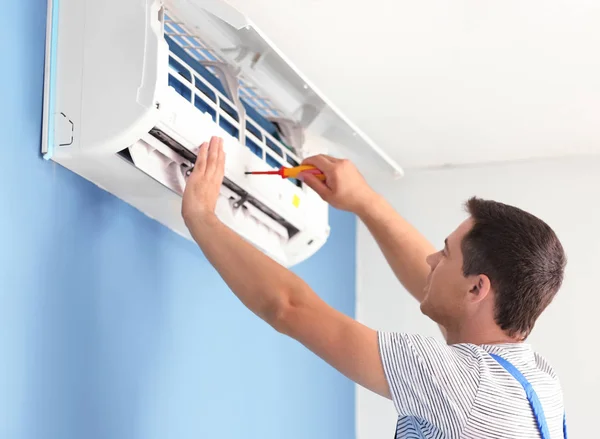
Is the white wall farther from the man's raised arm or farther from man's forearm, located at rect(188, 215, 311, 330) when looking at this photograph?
man's forearm, located at rect(188, 215, 311, 330)

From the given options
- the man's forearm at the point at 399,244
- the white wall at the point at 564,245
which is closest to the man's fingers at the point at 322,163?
the man's forearm at the point at 399,244

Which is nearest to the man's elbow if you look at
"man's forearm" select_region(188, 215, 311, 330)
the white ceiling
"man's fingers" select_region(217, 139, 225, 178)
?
"man's forearm" select_region(188, 215, 311, 330)

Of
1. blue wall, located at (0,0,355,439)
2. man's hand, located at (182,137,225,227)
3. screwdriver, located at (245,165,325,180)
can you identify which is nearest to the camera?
blue wall, located at (0,0,355,439)

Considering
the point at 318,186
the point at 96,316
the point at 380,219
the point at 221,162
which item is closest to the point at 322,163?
the point at 318,186

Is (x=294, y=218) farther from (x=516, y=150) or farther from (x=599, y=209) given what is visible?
(x=599, y=209)

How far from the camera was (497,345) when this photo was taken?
1238 mm

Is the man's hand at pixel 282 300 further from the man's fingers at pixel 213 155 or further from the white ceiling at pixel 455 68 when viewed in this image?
the white ceiling at pixel 455 68

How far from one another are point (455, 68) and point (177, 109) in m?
0.74

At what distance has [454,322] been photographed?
133 centimetres

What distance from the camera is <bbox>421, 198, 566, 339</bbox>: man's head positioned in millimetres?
1246

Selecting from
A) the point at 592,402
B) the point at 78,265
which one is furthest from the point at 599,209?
the point at 78,265

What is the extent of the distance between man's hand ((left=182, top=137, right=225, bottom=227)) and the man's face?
1.21 feet

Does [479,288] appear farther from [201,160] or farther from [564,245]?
[564,245]

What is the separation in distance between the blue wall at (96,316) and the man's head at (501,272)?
0.49m
